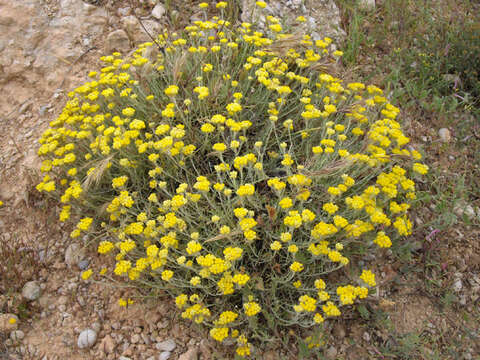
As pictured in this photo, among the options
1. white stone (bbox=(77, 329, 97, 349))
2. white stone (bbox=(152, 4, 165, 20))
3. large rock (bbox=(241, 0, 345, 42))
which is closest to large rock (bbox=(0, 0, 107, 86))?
white stone (bbox=(152, 4, 165, 20))

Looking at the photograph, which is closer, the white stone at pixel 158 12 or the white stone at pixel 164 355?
the white stone at pixel 164 355

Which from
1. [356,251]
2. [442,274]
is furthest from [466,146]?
[356,251]

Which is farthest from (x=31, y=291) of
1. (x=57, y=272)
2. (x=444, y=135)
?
(x=444, y=135)

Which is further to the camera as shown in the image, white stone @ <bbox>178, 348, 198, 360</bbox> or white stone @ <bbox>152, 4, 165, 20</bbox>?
white stone @ <bbox>152, 4, 165, 20</bbox>

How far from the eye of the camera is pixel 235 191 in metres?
2.71

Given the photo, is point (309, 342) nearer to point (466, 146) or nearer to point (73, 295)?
point (73, 295)

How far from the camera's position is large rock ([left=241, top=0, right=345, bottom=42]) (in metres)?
4.45

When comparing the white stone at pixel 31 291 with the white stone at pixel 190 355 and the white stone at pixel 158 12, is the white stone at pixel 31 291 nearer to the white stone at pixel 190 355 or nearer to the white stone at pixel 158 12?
the white stone at pixel 190 355

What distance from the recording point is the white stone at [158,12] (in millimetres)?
4555

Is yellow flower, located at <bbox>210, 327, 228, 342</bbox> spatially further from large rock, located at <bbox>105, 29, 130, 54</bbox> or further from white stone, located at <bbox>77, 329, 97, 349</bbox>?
large rock, located at <bbox>105, 29, 130, 54</bbox>

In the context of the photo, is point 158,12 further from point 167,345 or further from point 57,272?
point 167,345

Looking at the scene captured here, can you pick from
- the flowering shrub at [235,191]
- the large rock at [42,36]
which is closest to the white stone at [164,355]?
the flowering shrub at [235,191]

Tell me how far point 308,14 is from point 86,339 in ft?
14.0

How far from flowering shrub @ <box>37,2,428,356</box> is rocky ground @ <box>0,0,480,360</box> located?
0.70 feet
